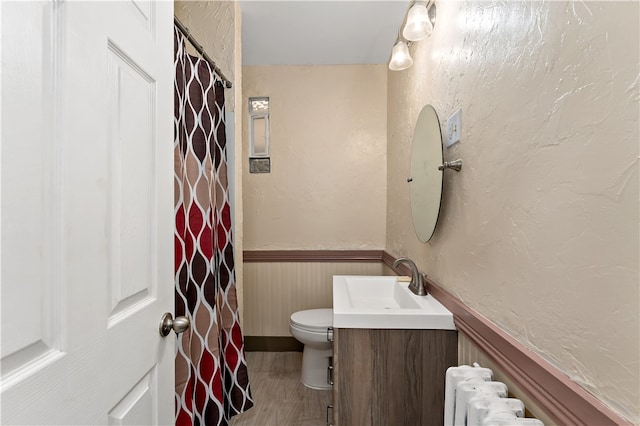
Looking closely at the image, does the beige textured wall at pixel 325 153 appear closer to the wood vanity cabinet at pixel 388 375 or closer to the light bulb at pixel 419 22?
the light bulb at pixel 419 22

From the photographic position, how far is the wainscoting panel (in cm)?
297

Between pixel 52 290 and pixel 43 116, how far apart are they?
25cm

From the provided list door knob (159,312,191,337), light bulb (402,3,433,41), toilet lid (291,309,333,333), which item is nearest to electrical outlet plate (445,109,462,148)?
light bulb (402,3,433,41)

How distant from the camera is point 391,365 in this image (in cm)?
133

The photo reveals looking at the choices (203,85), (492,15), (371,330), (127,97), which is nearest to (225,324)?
(371,330)

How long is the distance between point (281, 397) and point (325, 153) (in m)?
1.78

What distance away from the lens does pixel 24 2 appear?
493 mm

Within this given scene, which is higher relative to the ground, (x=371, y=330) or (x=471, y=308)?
(x=471, y=308)

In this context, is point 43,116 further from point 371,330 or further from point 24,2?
point 371,330

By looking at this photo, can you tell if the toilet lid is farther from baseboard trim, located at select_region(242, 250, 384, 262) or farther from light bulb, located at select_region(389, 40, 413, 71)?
light bulb, located at select_region(389, 40, 413, 71)

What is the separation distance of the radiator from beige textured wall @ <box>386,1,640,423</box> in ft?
0.47

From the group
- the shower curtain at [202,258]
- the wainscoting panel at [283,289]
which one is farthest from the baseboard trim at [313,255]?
the shower curtain at [202,258]

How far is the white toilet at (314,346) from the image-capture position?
224 cm

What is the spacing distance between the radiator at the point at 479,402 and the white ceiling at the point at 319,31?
196 cm
